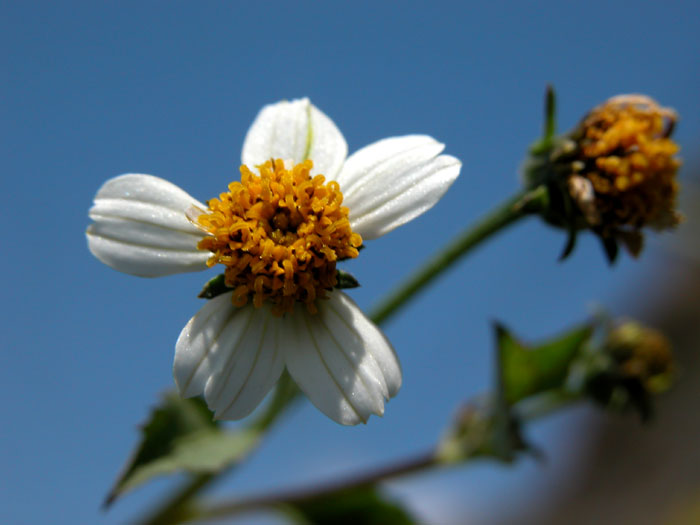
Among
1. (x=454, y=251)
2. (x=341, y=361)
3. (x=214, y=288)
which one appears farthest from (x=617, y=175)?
(x=214, y=288)

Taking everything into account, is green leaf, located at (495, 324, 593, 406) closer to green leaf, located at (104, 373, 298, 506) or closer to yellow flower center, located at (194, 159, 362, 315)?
green leaf, located at (104, 373, 298, 506)

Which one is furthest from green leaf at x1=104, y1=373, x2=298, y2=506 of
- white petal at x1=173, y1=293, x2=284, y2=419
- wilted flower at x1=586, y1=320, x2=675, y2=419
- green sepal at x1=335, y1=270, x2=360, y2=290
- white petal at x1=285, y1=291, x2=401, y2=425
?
wilted flower at x1=586, y1=320, x2=675, y2=419

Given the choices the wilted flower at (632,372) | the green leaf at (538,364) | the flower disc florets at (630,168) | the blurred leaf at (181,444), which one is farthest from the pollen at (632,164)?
the blurred leaf at (181,444)

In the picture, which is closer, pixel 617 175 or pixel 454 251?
pixel 617 175

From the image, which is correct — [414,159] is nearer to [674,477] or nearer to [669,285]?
[674,477]

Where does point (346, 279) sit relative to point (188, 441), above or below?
above

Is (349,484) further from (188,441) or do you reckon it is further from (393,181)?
(393,181)
